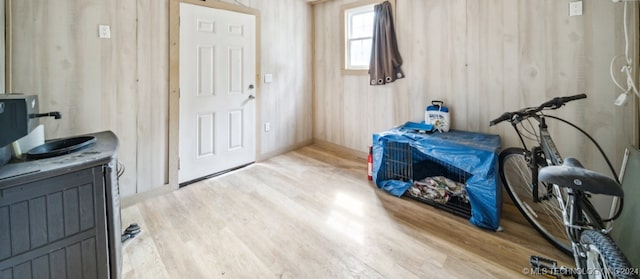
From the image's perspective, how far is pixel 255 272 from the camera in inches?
67.5

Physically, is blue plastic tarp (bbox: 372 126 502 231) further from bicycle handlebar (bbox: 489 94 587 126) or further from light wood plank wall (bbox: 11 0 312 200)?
light wood plank wall (bbox: 11 0 312 200)

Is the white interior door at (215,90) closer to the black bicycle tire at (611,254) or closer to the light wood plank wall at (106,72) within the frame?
the light wood plank wall at (106,72)

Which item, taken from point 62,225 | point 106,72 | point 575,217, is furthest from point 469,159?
point 106,72

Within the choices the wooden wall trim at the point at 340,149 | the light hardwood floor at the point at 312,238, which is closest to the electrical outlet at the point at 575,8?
the light hardwood floor at the point at 312,238

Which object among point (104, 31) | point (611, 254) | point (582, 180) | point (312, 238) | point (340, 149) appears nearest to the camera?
point (611, 254)

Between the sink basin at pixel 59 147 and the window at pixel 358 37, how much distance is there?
10.2 feet

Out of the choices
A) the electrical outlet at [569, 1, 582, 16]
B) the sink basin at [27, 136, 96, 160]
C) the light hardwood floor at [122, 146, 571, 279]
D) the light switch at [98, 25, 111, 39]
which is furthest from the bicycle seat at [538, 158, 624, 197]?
the light switch at [98, 25, 111, 39]

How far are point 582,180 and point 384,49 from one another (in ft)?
8.53

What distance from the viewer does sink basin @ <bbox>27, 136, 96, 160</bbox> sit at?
52.7 inches

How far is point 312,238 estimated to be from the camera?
207 cm

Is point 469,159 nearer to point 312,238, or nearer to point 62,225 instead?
point 312,238

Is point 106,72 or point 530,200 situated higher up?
point 106,72

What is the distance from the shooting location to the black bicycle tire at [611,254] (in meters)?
0.93

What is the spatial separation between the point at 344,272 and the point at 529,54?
7.79 ft
